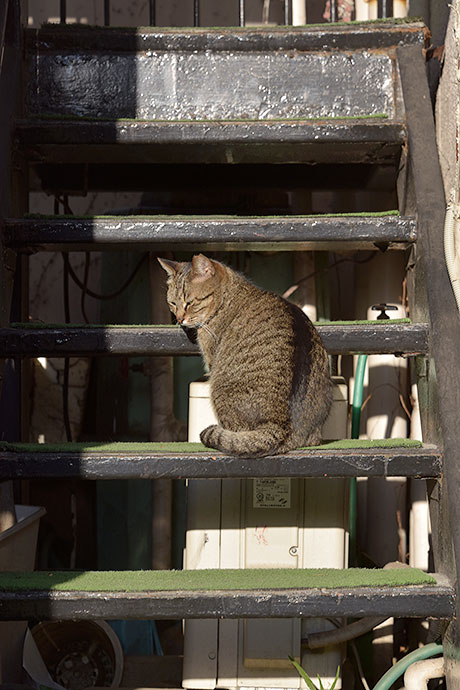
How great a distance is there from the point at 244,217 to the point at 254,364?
39 centimetres

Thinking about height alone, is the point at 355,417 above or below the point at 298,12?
below

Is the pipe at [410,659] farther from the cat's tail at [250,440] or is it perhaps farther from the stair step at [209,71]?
the stair step at [209,71]

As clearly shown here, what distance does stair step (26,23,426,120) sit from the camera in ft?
7.63

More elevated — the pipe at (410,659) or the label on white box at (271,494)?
the label on white box at (271,494)

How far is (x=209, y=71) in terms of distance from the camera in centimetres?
235

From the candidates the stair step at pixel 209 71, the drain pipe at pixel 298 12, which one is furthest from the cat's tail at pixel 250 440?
the drain pipe at pixel 298 12

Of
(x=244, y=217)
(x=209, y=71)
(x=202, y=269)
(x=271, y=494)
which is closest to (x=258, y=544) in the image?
(x=271, y=494)

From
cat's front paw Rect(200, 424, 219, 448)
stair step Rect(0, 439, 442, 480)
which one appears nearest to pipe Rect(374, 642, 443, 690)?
stair step Rect(0, 439, 442, 480)

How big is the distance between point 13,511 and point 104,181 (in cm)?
133

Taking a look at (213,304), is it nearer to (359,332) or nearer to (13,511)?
(359,332)

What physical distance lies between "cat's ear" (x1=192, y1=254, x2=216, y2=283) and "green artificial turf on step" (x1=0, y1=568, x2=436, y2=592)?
91cm

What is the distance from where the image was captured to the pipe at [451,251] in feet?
6.06

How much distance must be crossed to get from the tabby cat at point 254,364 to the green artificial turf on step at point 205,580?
27 cm

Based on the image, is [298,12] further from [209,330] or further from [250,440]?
[250,440]
